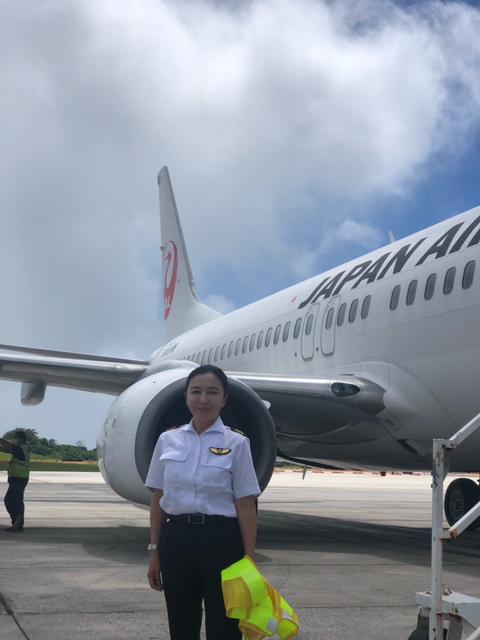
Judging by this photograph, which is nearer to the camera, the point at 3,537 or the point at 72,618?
the point at 72,618

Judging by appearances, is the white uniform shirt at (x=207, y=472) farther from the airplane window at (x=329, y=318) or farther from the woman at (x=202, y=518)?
the airplane window at (x=329, y=318)

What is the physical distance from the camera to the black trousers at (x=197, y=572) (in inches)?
120

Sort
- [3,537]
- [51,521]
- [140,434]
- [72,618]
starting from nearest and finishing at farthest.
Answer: [72,618]
[140,434]
[3,537]
[51,521]

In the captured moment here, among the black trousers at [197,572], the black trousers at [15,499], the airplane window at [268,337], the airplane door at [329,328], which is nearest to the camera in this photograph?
the black trousers at [197,572]

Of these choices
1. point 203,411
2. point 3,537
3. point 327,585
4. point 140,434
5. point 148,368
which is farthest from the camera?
point 148,368

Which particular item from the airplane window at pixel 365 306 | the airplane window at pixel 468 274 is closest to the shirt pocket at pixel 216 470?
the airplane window at pixel 468 274

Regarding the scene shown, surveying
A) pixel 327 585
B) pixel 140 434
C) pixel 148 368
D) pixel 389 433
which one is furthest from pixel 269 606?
pixel 148 368

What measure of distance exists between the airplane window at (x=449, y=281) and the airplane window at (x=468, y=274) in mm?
160

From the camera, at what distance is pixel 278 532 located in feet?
34.8

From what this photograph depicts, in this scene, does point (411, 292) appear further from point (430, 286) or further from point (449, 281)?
point (449, 281)

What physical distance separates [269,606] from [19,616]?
2414 millimetres

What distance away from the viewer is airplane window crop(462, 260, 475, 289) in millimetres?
8078

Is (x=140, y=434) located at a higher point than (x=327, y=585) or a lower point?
higher

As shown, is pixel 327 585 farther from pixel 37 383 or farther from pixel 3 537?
pixel 37 383
